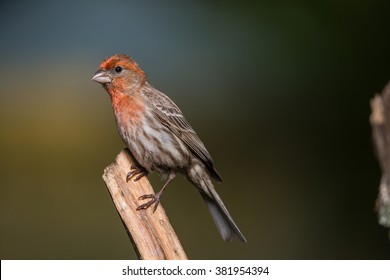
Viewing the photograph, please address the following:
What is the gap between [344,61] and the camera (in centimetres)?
804

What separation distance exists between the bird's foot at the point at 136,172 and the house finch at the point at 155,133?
0.11m

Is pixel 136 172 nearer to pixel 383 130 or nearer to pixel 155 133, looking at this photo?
pixel 155 133

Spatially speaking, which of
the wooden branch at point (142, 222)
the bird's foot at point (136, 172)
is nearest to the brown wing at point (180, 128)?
the bird's foot at point (136, 172)

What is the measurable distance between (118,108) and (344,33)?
377 cm

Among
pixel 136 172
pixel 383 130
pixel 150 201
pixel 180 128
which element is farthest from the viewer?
pixel 180 128

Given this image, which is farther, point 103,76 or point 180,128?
point 180,128

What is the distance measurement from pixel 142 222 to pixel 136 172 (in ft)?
2.22

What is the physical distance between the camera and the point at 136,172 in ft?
15.5

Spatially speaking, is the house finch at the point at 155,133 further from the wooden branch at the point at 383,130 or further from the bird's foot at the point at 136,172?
the wooden branch at the point at 383,130

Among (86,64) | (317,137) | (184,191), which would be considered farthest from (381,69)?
(86,64)

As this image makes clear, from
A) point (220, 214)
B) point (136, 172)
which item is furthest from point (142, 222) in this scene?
point (220, 214)

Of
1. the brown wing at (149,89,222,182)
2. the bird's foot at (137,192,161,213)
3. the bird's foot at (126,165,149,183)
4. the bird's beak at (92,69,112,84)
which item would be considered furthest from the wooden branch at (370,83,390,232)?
the bird's beak at (92,69,112,84)

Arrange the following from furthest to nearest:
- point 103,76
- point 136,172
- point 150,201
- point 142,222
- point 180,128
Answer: point 180,128 < point 103,76 < point 136,172 < point 150,201 < point 142,222

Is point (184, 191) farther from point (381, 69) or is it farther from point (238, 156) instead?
point (381, 69)
